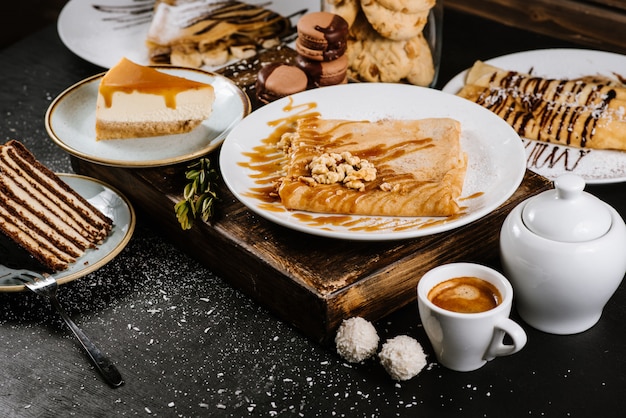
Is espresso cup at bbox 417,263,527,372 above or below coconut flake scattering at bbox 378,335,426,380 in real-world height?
above

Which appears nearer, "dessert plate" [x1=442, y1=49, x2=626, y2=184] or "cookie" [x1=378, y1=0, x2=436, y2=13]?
"dessert plate" [x1=442, y1=49, x2=626, y2=184]

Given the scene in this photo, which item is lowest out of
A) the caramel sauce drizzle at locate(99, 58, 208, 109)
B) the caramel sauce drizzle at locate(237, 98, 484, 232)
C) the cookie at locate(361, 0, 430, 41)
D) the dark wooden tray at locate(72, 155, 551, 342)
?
the dark wooden tray at locate(72, 155, 551, 342)

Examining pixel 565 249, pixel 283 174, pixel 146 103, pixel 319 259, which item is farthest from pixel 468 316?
pixel 146 103

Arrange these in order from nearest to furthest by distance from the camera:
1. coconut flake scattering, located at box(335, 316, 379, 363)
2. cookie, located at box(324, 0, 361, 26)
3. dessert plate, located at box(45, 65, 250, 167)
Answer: coconut flake scattering, located at box(335, 316, 379, 363), dessert plate, located at box(45, 65, 250, 167), cookie, located at box(324, 0, 361, 26)

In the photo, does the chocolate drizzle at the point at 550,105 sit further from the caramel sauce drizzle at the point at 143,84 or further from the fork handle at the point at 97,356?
the fork handle at the point at 97,356

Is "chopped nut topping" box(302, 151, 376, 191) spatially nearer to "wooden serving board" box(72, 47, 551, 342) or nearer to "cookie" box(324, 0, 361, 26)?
"wooden serving board" box(72, 47, 551, 342)

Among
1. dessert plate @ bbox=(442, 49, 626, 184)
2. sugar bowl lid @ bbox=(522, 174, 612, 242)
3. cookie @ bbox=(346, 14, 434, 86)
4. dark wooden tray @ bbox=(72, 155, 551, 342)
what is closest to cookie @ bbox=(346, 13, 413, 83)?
cookie @ bbox=(346, 14, 434, 86)

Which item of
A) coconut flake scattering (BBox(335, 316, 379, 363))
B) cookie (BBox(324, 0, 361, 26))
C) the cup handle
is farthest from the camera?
cookie (BBox(324, 0, 361, 26))

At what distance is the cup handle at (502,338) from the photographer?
103 centimetres

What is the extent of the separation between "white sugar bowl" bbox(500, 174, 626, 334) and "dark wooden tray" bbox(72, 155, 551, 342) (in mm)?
152

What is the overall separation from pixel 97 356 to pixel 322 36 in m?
0.76

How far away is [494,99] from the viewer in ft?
5.53

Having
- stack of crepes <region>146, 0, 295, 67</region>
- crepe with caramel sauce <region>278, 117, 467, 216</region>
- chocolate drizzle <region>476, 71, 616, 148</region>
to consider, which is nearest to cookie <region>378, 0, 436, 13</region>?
chocolate drizzle <region>476, 71, 616, 148</region>

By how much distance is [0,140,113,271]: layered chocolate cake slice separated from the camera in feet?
4.29
